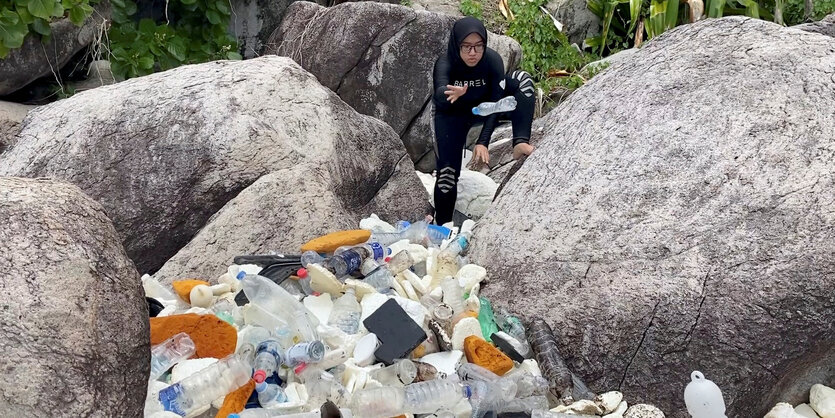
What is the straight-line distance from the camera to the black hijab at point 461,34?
570 cm

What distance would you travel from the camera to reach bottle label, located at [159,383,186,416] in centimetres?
305

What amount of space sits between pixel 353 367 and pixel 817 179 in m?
2.05

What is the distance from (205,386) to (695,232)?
2071 mm

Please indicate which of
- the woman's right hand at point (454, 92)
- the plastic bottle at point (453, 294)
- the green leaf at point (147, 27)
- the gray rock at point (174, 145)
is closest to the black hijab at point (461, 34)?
the woman's right hand at point (454, 92)

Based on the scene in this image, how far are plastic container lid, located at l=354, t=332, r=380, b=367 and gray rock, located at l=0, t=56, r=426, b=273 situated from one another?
1455 millimetres

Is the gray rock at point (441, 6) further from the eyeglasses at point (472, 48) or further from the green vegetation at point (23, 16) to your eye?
the eyeglasses at point (472, 48)

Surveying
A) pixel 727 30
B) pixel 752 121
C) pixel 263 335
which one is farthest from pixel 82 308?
pixel 727 30

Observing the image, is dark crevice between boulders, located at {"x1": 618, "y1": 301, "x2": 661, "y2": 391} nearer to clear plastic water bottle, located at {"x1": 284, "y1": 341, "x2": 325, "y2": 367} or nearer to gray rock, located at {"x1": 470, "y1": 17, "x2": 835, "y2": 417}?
gray rock, located at {"x1": 470, "y1": 17, "x2": 835, "y2": 417}

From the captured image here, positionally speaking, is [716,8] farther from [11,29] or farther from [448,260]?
[11,29]

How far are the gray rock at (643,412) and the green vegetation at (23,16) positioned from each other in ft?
18.7

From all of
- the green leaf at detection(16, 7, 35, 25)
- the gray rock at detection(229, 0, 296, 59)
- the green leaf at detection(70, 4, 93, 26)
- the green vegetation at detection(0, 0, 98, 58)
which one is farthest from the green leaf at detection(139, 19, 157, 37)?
the green leaf at detection(16, 7, 35, 25)

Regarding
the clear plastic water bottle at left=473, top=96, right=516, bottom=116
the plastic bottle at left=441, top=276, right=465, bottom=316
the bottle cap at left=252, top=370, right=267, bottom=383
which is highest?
the clear plastic water bottle at left=473, top=96, right=516, bottom=116

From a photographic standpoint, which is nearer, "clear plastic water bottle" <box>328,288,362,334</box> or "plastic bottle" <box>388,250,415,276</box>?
"clear plastic water bottle" <box>328,288,362,334</box>

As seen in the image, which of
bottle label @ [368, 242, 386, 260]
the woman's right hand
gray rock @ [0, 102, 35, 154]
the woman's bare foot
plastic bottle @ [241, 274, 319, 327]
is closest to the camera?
plastic bottle @ [241, 274, 319, 327]
